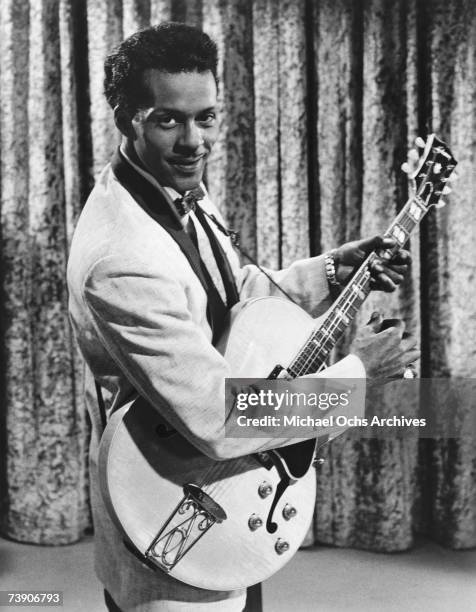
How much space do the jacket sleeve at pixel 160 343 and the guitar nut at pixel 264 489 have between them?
0.20m

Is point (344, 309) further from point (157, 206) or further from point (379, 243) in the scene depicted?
point (157, 206)

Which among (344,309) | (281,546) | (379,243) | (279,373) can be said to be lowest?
(281,546)

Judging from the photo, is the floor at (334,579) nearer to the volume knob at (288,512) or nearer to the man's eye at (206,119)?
the volume knob at (288,512)

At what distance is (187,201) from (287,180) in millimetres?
1080

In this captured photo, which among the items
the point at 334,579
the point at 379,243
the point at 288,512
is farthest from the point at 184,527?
the point at 334,579

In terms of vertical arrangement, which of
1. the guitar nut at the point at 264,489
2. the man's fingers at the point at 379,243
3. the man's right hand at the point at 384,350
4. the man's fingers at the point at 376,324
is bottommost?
the guitar nut at the point at 264,489

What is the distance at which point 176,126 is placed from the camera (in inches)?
49.4

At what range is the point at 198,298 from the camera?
125cm

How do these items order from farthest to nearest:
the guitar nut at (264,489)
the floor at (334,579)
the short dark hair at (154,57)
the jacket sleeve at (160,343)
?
the floor at (334,579)
the guitar nut at (264,489)
the short dark hair at (154,57)
the jacket sleeve at (160,343)

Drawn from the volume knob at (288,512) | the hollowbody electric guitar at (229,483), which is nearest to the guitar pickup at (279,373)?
the hollowbody electric guitar at (229,483)

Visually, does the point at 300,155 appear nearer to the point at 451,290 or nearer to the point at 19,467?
the point at 451,290

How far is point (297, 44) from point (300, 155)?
0.32 m

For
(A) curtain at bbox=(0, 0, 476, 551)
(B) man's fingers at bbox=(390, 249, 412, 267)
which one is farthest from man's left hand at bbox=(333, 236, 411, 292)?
(A) curtain at bbox=(0, 0, 476, 551)

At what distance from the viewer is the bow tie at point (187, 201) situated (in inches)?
51.9
